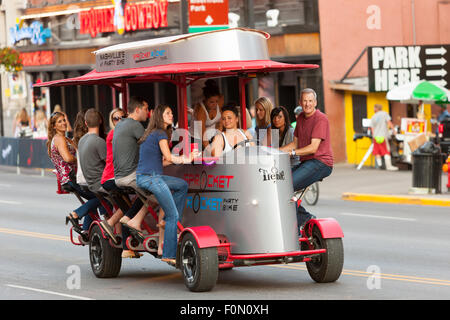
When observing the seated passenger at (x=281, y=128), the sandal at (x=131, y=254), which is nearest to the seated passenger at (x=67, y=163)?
the sandal at (x=131, y=254)

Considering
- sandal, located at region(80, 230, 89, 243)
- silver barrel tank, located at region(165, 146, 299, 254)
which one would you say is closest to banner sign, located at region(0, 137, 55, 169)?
sandal, located at region(80, 230, 89, 243)

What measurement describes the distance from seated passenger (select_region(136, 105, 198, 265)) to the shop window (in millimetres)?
21495

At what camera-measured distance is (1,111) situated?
53656 mm

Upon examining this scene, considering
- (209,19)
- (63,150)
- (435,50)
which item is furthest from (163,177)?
(435,50)

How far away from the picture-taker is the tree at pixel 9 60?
4469 centimetres

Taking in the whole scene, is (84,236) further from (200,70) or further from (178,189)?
(200,70)

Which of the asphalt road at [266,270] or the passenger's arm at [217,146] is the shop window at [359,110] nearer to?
the asphalt road at [266,270]

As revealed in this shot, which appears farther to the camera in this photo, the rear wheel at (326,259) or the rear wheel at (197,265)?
the rear wheel at (326,259)

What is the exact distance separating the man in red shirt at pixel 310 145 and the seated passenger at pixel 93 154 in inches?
86.8

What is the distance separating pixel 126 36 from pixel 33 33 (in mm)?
7611

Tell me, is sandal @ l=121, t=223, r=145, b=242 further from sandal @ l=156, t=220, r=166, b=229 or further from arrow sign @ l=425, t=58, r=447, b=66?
arrow sign @ l=425, t=58, r=447, b=66

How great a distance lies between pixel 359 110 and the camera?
3294 centimetres

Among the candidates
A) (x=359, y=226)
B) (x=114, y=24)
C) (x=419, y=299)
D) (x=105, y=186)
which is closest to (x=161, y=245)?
(x=105, y=186)

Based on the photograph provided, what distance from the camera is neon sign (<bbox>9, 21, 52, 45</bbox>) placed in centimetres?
4781
